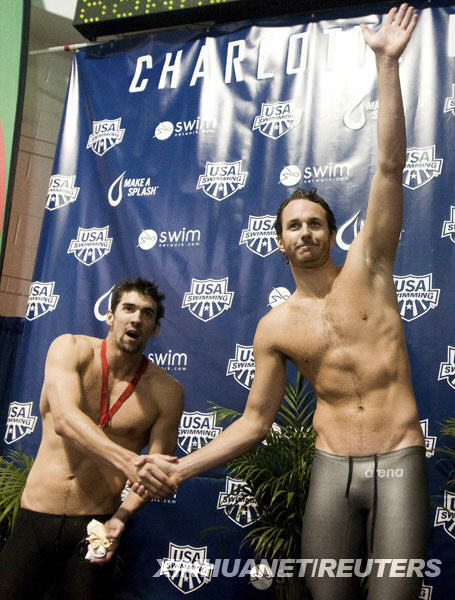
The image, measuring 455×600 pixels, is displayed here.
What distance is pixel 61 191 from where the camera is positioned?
550 centimetres

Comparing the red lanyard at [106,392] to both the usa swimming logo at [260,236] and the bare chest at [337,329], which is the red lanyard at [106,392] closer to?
the bare chest at [337,329]

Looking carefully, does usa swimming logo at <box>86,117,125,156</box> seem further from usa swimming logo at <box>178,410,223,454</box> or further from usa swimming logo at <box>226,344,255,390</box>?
usa swimming logo at <box>178,410,223,454</box>

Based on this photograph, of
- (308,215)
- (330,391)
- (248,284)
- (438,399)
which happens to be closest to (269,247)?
(248,284)

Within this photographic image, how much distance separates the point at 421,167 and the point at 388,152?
2.14 m

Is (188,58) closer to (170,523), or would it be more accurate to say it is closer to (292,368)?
(292,368)

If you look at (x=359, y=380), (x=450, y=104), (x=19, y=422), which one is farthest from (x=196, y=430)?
(x=450, y=104)

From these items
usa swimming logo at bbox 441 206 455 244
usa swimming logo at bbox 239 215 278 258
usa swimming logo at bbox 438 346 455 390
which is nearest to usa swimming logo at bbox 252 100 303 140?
usa swimming logo at bbox 239 215 278 258

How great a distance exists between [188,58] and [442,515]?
3.81 m

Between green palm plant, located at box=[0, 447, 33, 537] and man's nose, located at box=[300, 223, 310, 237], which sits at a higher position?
man's nose, located at box=[300, 223, 310, 237]

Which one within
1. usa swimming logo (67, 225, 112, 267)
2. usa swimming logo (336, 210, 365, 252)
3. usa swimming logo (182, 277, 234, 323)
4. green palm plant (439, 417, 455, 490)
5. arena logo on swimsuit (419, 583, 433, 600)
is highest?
usa swimming logo (336, 210, 365, 252)

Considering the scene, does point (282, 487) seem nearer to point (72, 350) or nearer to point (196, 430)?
point (196, 430)

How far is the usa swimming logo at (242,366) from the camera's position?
464 cm

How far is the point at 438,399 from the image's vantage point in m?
4.22

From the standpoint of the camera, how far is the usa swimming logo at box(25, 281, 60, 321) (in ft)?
17.2
